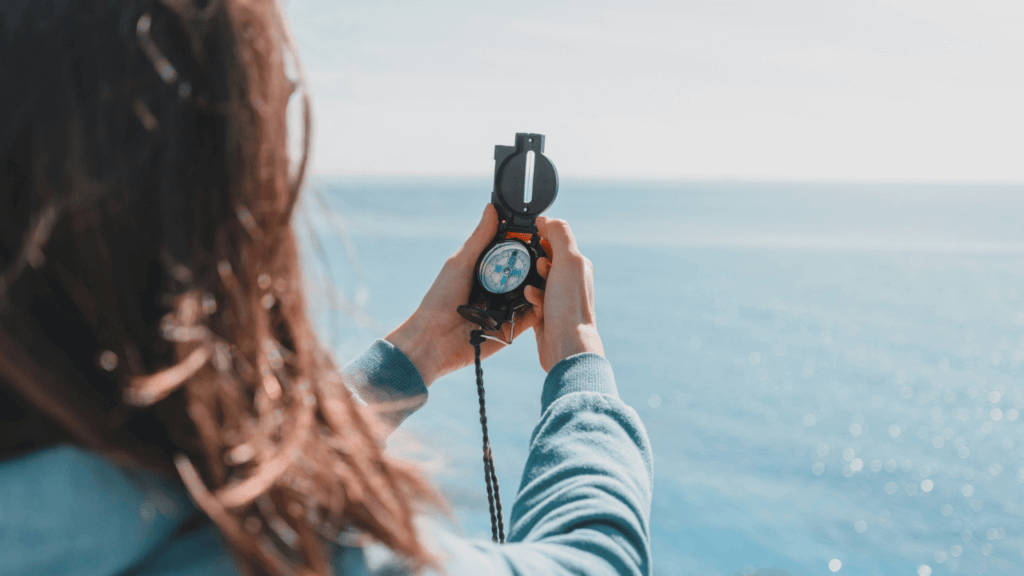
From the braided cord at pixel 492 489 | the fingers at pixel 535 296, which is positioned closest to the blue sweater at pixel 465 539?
the braided cord at pixel 492 489

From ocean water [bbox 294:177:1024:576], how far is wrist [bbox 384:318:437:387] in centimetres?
21

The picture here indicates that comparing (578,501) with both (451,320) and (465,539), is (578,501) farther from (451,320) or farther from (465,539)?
(451,320)

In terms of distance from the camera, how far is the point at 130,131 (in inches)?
14.8

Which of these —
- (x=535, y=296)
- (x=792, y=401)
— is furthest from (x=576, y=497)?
(x=792, y=401)

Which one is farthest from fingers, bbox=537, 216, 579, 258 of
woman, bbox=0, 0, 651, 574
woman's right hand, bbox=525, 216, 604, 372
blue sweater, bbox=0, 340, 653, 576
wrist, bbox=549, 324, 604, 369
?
woman, bbox=0, 0, 651, 574

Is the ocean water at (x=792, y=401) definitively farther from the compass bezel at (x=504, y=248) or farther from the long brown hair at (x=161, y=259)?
the compass bezel at (x=504, y=248)

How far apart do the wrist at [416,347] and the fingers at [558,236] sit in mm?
233

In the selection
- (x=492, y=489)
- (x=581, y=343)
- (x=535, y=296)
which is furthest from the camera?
(x=535, y=296)

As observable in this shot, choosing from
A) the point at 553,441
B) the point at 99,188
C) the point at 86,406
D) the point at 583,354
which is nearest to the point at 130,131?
the point at 99,188

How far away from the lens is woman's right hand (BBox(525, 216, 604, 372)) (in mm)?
870

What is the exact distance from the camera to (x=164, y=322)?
0.37 m

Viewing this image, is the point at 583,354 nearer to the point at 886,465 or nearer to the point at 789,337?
the point at 886,465

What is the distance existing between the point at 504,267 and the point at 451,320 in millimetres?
120

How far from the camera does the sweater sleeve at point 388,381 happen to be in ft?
2.91
